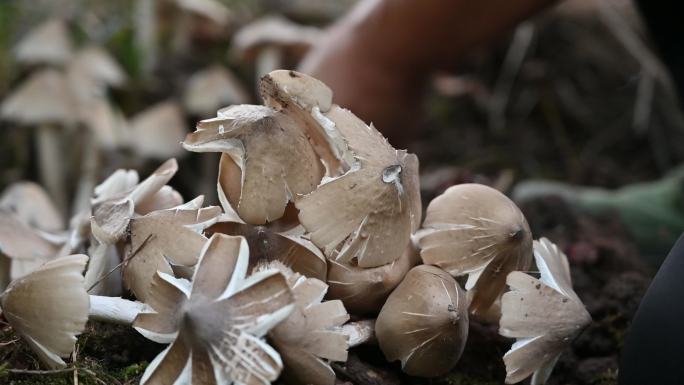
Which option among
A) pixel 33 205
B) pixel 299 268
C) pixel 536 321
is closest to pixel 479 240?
pixel 536 321

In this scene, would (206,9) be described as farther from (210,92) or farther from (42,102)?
(42,102)

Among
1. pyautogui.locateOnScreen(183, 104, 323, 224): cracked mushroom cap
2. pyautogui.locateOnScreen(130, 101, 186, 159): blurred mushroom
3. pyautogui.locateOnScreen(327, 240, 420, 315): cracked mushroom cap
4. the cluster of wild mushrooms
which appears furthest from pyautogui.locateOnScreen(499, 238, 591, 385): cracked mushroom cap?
pyautogui.locateOnScreen(130, 101, 186, 159): blurred mushroom

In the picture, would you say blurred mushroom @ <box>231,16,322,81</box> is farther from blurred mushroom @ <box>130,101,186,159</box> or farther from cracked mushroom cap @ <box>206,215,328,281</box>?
cracked mushroom cap @ <box>206,215,328,281</box>

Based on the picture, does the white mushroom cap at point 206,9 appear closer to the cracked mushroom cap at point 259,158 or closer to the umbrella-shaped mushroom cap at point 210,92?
the umbrella-shaped mushroom cap at point 210,92

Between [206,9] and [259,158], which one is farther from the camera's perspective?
[206,9]

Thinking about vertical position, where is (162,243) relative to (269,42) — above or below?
above

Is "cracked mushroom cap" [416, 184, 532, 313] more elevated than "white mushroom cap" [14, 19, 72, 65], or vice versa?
"cracked mushroom cap" [416, 184, 532, 313]

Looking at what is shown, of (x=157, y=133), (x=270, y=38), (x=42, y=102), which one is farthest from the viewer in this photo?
(x=270, y=38)
